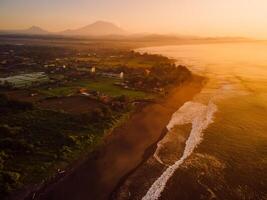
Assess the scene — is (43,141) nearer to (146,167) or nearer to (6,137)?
(6,137)

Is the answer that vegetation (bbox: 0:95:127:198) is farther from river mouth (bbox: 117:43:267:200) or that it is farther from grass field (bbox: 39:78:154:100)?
grass field (bbox: 39:78:154:100)

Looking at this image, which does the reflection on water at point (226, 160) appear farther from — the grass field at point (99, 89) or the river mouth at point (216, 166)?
the grass field at point (99, 89)

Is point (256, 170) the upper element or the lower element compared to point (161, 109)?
upper

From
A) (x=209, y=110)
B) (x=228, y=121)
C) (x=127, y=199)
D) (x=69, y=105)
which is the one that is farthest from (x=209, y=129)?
(x=69, y=105)

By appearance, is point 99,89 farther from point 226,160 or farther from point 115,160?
point 226,160

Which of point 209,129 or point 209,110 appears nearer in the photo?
point 209,129
